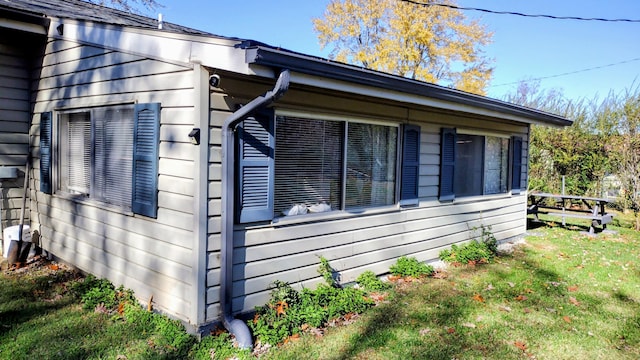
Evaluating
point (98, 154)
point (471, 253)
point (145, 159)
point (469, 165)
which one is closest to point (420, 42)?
point (469, 165)

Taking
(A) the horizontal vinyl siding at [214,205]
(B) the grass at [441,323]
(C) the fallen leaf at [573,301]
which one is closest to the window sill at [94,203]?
(B) the grass at [441,323]

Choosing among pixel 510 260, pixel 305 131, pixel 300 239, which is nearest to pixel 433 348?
pixel 300 239

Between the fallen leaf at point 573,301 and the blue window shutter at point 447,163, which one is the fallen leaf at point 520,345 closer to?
the fallen leaf at point 573,301

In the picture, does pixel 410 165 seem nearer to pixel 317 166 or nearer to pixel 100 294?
pixel 317 166

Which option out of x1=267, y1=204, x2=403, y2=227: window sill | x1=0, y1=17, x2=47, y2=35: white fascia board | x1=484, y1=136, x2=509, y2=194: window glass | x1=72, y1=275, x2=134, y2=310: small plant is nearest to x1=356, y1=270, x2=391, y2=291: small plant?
x1=267, y1=204, x2=403, y2=227: window sill

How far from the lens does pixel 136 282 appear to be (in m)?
4.02

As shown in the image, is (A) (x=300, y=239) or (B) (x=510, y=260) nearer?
(A) (x=300, y=239)

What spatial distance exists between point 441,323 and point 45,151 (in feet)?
15.8

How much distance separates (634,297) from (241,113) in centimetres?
470

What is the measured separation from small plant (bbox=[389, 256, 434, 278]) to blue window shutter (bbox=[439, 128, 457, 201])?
1074 mm

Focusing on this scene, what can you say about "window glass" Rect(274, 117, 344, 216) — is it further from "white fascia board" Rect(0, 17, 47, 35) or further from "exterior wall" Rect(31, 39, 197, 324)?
"white fascia board" Rect(0, 17, 47, 35)

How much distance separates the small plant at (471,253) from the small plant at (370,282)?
1.56 m

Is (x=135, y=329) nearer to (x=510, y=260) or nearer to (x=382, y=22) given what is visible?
(x=510, y=260)

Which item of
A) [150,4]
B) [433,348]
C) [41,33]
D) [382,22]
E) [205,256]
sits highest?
[382,22]
